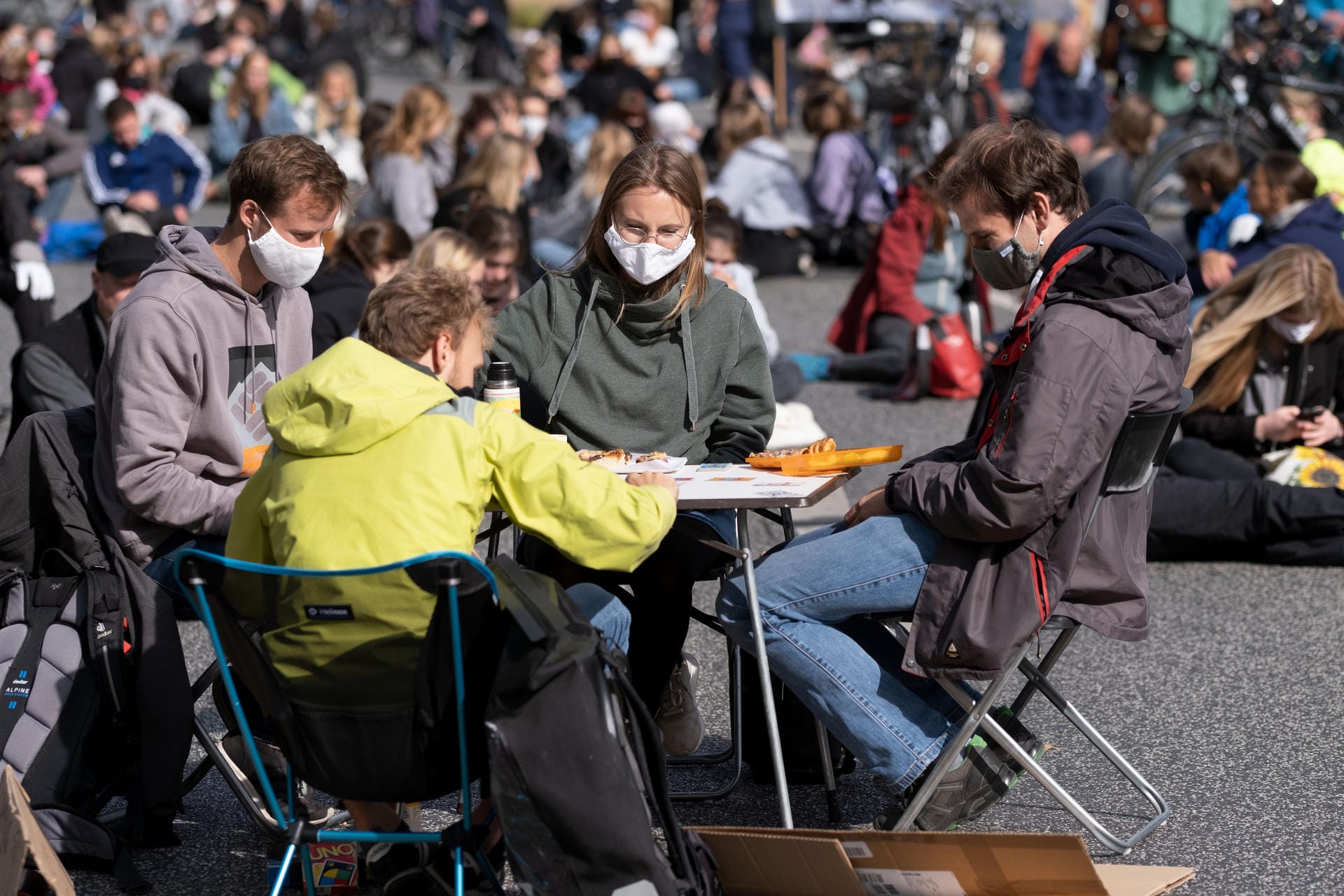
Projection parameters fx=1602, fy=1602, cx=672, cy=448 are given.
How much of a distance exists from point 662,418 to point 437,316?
3.18ft

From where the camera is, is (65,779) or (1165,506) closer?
(65,779)

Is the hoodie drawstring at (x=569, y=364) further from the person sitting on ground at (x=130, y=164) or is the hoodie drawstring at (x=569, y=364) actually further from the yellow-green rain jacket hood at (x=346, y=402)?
the person sitting on ground at (x=130, y=164)

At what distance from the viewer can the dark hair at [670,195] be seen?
387cm

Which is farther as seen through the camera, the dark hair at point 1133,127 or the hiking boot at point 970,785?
the dark hair at point 1133,127

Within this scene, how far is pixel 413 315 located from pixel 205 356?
80cm

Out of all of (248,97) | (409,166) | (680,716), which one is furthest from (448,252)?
(248,97)

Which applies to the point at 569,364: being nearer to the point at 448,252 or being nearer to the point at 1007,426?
the point at 1007,426

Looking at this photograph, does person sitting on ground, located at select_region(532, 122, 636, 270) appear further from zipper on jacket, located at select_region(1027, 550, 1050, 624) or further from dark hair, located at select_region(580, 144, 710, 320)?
zipper on jacket, located at select_region(1027, 550, 1050, 624)

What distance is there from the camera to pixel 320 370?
2.94 m

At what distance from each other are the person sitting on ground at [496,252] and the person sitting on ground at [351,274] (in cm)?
31

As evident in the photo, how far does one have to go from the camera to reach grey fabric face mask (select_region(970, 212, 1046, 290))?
338 centimetres

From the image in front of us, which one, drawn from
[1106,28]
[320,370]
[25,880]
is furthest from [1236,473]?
[1106,28]

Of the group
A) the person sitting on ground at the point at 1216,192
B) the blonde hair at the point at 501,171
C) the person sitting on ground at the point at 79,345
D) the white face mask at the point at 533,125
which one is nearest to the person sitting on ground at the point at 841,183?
the white face mask at the point at 533,125

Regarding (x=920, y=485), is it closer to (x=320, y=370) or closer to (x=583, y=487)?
(x=583, y=487)
